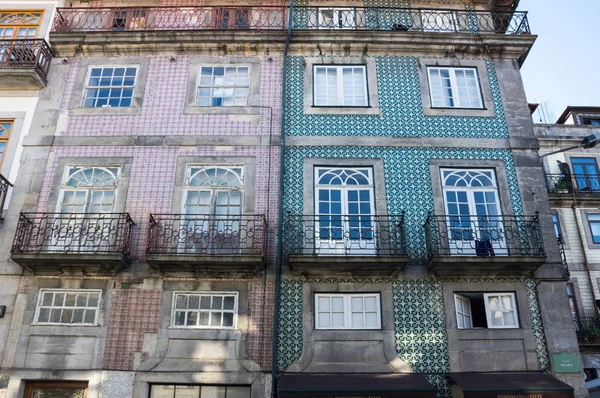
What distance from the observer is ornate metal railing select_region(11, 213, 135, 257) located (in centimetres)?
1002

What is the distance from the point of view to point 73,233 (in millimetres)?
10148

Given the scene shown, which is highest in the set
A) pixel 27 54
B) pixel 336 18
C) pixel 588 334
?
pixel 336 18

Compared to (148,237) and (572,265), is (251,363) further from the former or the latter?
(572,265)

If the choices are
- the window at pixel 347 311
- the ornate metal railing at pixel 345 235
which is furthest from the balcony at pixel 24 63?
the window at pixel 347 311

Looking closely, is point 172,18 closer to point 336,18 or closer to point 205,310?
point 336,18

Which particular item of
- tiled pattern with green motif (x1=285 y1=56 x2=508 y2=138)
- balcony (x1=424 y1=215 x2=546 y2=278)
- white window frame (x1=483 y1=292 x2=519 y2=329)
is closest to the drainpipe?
tiled pattern with green motif (x1=285 y1=56 x2=508 y2=138)

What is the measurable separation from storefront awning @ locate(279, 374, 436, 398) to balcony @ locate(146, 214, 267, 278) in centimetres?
221

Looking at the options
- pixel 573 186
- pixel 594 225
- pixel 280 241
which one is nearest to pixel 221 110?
pixel 280 241

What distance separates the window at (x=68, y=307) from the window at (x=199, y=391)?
1802 mm

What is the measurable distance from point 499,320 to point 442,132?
4.09 meters

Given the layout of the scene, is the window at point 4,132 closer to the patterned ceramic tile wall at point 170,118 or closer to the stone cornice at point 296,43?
the patterned ceramic tile wall at point 170,118

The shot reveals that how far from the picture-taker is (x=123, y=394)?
364 inches

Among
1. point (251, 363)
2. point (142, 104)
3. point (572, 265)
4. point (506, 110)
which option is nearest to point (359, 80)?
point (506, 110)

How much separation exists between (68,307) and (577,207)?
19.7 meters
